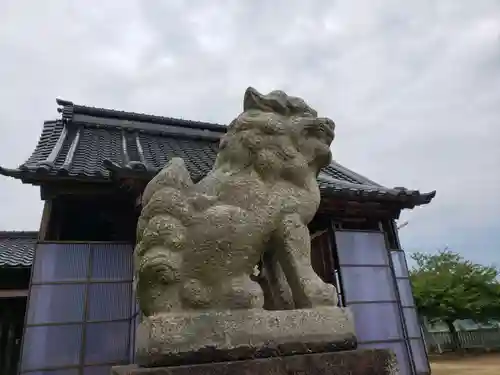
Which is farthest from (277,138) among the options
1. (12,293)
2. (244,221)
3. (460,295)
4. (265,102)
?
(460,295)

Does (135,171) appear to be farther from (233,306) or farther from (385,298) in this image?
(385,298)

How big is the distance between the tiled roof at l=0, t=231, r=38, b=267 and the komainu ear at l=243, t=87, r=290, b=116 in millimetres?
5210

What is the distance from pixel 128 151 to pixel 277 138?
5798 millimetres

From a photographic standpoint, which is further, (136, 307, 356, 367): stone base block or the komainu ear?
the komainu ear

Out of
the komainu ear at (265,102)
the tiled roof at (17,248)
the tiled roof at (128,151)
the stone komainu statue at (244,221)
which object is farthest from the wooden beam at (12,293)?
the komainu ear at (265,102)

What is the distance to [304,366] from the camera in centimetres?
175

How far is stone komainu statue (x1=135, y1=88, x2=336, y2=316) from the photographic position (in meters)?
1.87

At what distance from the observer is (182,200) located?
80.0 inches

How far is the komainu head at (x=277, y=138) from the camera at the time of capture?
2.26m

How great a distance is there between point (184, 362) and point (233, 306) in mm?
321

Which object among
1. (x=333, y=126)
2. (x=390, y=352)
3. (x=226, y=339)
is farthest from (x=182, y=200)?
(x=390, y=352)

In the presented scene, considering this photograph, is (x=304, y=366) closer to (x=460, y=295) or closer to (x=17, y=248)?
(x=17, y=248)

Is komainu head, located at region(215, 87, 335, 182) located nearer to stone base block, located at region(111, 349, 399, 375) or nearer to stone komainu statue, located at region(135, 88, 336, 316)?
stone komainu statue, located at region(135, 88, 336, 316)

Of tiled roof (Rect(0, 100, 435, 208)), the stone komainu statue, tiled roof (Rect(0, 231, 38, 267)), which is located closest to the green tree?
tiled roof (Rect(0, 100, 435, 208))
